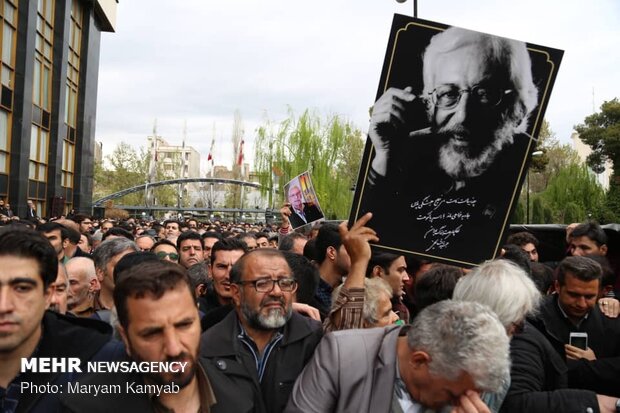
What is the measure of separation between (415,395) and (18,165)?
23.3 meters

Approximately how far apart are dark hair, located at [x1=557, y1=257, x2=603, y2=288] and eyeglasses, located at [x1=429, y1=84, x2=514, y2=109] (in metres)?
1.06

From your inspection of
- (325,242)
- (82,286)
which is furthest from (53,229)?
(325,242)

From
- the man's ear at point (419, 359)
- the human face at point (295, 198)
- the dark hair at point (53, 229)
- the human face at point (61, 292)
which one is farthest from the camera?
the human face at point (295, 198)

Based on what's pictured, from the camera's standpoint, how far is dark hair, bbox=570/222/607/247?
5723 millimetres

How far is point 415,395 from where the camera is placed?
7.77 feet

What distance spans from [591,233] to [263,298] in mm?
4014

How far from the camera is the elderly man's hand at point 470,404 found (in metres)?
2.21

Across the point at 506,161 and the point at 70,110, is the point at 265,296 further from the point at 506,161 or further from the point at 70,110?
the point at 70,110

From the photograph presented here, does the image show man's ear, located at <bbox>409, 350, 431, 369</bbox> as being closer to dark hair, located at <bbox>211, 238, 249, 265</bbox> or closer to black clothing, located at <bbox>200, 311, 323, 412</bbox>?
black clothing, located at <bbox>200, 311, 323, 412</bbox>

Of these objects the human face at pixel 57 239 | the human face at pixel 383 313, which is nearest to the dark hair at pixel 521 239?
Result: the human face at pixel 383 313

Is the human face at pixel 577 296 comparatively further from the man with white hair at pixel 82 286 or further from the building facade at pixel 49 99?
the building facade at pixel 49 99

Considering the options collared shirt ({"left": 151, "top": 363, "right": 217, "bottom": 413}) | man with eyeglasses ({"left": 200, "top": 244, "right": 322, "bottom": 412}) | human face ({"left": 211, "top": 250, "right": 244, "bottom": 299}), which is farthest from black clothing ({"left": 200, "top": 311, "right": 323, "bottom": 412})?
human face ({"left": 211, "top": 250, "right": 244, "bottom": 299})

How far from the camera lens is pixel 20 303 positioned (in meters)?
2.35

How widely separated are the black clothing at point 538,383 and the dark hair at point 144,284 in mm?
1487
